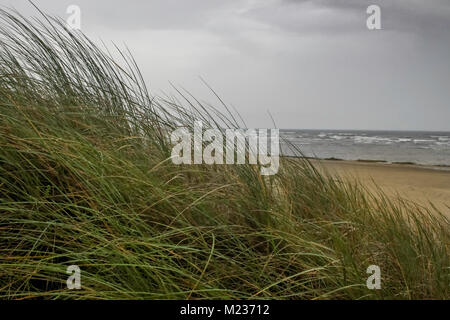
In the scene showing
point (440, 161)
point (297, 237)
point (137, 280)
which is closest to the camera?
point (137, 280)

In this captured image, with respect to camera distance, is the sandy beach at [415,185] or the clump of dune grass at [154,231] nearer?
the clump of dune grass at [154,231]

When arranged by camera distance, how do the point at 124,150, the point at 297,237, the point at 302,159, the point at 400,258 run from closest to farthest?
the point at 297,237 < the point at 400,258 < the point at 124,150 < the point at 302,159

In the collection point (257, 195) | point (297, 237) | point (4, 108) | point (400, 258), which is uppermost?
point (4, 108)

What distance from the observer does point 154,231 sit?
1761 mm

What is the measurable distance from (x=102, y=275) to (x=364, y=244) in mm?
1260

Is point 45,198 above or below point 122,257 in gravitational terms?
above

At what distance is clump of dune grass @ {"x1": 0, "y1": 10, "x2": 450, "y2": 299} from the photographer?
156 centimetres

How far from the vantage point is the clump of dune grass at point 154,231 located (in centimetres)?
156

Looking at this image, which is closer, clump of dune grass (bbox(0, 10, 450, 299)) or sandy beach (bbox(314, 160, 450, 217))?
clump of dune grass (bbox(0, 10, 450, 299))

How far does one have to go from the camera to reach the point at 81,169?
1.84 m

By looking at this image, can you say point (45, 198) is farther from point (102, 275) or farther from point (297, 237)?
point (297, 237)

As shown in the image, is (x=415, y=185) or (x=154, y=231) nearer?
(x=154, y=231)

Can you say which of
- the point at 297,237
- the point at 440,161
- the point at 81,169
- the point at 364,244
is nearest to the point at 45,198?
the point at 81,169

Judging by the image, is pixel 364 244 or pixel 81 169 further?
pixel 364 244
